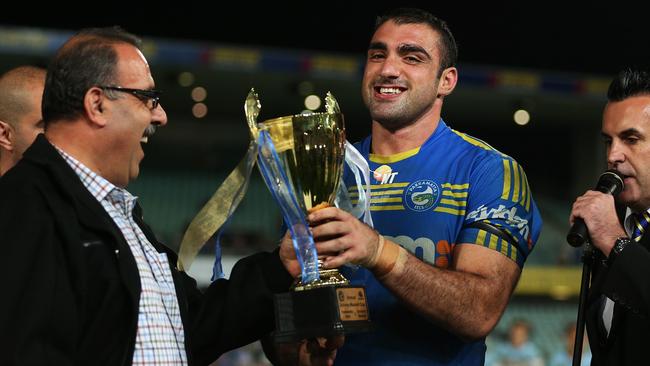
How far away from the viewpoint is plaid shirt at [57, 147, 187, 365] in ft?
6.55

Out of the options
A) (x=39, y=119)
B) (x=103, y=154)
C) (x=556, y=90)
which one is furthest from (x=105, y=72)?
(x=556, y=90)

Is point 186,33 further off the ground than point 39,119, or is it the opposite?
point 186,33

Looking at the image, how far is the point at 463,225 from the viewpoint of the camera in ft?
8.25

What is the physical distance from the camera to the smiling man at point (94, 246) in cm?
178

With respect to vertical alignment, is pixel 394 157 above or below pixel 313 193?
above

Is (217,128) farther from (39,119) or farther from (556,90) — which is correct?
(39,119)

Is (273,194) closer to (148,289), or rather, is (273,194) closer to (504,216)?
(148,289)

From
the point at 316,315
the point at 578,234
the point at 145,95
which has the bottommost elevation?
the point at 316,315

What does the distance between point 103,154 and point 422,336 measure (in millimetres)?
1033

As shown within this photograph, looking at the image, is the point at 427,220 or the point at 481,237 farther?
the point at 427,220

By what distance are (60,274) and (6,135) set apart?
4.32ft

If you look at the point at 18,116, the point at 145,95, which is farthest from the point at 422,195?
the point at 18,116

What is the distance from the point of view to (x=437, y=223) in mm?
2545

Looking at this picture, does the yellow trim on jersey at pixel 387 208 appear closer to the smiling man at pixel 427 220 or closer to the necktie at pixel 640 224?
the smiling man at pixel 427 220
